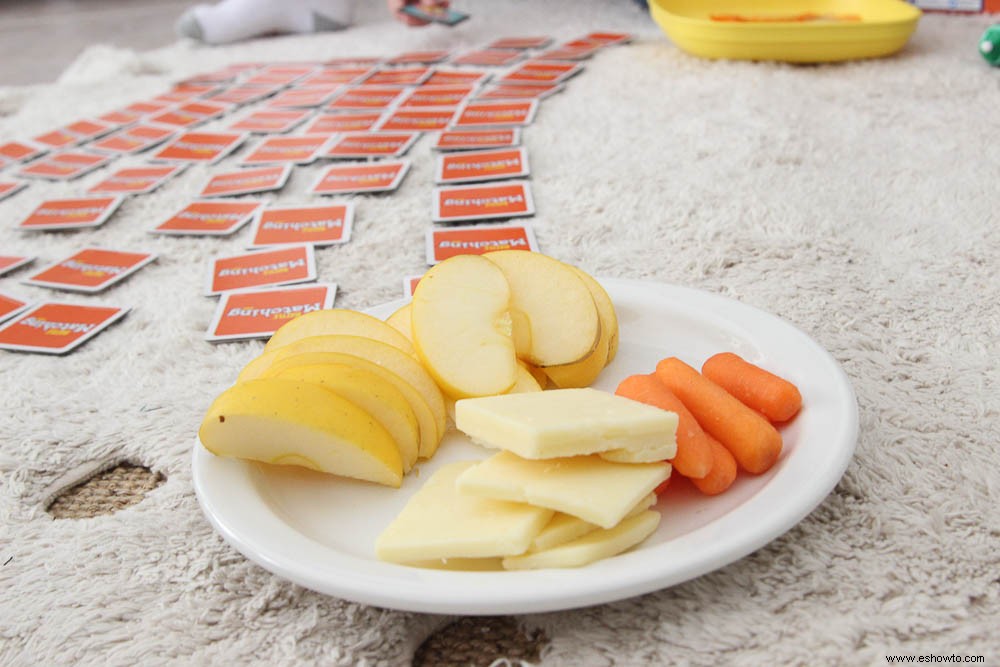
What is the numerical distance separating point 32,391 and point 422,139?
951 millimetres

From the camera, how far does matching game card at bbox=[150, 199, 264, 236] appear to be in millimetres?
1448

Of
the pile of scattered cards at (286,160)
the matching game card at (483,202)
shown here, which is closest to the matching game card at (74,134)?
the pile of scattered cards at (286,160)

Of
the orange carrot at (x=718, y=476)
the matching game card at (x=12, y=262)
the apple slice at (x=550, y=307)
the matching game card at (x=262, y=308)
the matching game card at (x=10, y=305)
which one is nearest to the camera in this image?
the orange carrot at (x=718, y=476)

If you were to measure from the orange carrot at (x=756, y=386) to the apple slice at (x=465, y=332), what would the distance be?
169 mm

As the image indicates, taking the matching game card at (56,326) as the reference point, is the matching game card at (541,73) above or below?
→ below

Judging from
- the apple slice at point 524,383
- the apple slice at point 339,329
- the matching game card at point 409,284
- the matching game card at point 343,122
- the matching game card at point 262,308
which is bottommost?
the matching game card at point 343,122

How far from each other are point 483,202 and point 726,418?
2.65 ft

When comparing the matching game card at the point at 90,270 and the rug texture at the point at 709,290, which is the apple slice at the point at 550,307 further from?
the matching game card at the point at 90,270

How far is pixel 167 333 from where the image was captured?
1134 millimetres

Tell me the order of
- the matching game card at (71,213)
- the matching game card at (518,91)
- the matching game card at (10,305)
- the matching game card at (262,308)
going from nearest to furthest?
the matching game card at (262,308) < the matching game card at (10,305) < the matching game card at (71,213) < the matching game card at (518,91)

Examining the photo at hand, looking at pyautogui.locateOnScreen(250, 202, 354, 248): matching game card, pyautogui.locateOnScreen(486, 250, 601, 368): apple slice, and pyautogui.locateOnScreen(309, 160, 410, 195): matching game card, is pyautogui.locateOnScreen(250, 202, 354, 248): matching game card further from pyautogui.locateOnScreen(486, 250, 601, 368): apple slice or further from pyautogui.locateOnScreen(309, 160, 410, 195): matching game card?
pyautogui.locateOnScreen(486, 250, 601, 368): apple slice

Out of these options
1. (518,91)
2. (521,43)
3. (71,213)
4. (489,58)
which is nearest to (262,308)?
(71,213)

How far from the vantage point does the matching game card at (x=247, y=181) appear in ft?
5.22

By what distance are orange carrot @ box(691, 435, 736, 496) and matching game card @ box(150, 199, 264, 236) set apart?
0.99 metres
